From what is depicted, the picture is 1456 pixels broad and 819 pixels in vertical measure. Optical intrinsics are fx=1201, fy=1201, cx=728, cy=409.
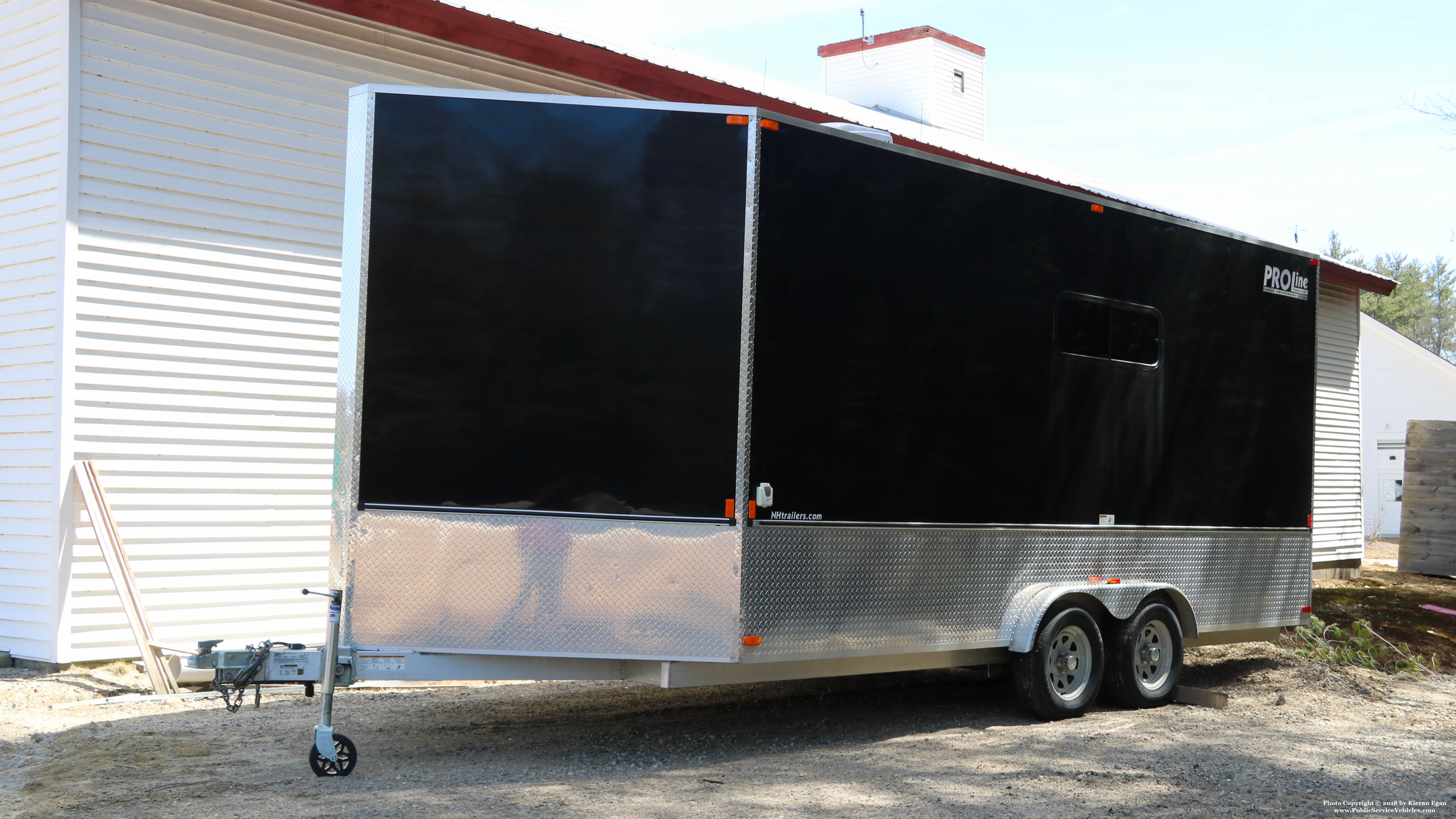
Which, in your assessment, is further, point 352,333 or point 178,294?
point 178,294

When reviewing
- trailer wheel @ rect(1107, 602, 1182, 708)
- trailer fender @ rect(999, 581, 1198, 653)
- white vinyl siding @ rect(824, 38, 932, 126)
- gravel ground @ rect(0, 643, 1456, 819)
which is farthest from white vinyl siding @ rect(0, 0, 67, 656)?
white vinyl siding @ rect(824, 38, 932, 126)

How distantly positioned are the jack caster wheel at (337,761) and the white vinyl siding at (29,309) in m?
3.45

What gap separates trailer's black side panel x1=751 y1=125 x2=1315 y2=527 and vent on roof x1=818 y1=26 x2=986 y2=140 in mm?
16183

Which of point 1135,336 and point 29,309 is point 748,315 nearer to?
point 1135,336

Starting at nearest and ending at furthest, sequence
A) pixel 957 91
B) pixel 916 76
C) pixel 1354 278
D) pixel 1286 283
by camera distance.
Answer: pixel 1286 283 → pixel 1354 278 → pixel 916 76 → pixel 957 91

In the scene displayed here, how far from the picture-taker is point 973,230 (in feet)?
22.1

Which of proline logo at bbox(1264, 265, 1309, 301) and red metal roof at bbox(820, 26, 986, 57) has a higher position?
red metal roof at bbox(820, 26, 986, 57)

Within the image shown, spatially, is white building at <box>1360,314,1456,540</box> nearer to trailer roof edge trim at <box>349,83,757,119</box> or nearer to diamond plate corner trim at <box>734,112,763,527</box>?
diamond plate corner trim at <box>734,112,763,527</box>

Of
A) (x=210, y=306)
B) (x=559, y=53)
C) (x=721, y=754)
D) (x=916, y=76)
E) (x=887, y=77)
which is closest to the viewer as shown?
(x=721, y=754)

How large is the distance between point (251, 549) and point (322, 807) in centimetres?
413

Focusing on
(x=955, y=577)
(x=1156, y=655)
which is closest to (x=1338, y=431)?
(x=1156, y=655)

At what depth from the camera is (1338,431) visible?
18.8 m

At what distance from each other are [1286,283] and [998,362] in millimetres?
3139

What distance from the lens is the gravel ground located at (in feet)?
16.7
